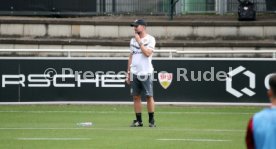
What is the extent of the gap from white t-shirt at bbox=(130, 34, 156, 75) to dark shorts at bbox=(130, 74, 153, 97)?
0.11 metres

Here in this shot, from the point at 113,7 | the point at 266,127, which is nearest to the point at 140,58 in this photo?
the point at 266,127

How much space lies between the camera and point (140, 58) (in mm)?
16125

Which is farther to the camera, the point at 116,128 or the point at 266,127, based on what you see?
the point at 116,128

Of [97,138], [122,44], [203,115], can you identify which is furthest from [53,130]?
[122,44]

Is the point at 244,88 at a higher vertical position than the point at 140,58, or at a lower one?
lower

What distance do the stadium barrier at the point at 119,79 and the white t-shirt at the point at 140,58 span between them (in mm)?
6358

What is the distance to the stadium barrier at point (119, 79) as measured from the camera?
73.6ft

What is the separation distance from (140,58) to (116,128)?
1.39 metres

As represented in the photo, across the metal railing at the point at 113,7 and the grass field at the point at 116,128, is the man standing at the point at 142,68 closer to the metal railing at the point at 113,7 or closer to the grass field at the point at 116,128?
the grass field at the point at 116,128

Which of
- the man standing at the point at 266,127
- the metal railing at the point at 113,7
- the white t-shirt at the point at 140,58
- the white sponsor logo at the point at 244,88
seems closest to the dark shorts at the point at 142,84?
the white t-shirt at the point at 140,58

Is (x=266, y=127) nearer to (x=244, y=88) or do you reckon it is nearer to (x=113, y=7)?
(x=244, y=88)

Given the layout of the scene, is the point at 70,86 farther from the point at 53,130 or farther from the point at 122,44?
the point at 53,130

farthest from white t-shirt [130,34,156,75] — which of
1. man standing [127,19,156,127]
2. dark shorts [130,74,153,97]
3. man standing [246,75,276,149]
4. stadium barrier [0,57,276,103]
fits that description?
man standing [246,75,276,149]

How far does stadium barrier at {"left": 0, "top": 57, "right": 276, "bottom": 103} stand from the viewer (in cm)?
2244
